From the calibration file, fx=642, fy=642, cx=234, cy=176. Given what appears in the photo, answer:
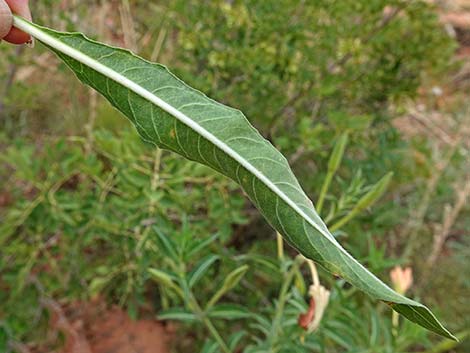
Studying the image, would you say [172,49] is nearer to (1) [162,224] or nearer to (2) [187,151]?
(1) [162,224]

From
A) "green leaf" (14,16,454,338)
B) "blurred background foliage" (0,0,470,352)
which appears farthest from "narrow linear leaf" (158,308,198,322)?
"green leaf" (14,16,454,338)

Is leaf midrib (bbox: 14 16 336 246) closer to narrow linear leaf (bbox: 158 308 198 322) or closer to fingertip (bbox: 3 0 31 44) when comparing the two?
fingertip (bbox: 3 0 31 44)

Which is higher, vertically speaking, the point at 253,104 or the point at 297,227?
the point at 297,227

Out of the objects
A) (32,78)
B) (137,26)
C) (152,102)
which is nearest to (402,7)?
(137,26)

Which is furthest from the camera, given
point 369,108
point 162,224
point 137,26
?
point 137,26

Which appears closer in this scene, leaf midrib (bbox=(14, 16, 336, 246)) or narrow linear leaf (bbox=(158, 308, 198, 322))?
leaf midrib (bbox=(14, 16, 336, 246))

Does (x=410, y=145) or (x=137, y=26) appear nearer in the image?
(x=410, y=145)

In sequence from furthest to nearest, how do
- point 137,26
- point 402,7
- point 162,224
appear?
point 137,26, point 402,7, point 162,224
